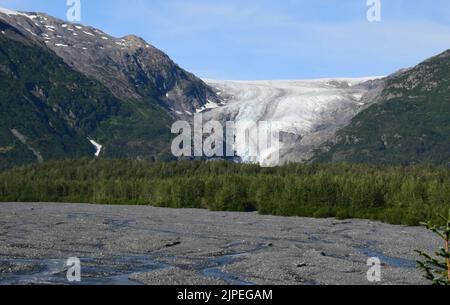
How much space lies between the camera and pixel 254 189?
128 m

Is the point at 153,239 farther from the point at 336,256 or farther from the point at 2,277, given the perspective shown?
the point at 2,277

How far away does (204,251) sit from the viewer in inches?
2068

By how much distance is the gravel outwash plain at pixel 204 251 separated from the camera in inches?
1508

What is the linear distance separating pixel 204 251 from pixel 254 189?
248 feet

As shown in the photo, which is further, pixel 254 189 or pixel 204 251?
pixel 254 189

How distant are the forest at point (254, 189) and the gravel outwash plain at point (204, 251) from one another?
23.8m

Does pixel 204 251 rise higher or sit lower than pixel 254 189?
lower

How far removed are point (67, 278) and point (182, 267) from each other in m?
9.02

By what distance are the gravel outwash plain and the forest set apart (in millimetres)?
23828

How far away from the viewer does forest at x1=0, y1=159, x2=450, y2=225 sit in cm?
10869

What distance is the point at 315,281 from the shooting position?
38062mm
